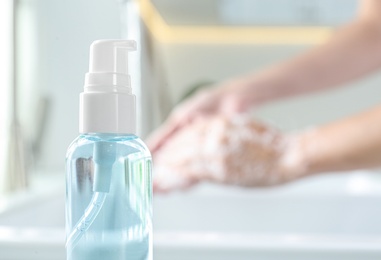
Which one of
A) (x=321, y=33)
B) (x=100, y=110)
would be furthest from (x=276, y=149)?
(x=321, y=33)

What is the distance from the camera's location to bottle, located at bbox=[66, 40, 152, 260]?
27cm

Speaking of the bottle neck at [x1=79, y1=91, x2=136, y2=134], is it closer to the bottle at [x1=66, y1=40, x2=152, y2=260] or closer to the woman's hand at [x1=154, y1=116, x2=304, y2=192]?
the bottle at [x1=66, y1=40, x2=152, y2=260]

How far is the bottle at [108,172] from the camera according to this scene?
27 cm

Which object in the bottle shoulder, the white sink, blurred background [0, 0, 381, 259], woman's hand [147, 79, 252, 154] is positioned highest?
blurred background [0, 0, 381, 259]

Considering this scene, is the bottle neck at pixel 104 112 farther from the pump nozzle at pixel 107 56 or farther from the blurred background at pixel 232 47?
the blurred background at pixel 232 47

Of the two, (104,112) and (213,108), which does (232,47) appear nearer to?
(213,108)

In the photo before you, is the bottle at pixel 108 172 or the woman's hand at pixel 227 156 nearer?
the bottle at pixel 108 172

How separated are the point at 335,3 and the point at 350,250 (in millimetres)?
906

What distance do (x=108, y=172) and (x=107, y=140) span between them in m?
0.02

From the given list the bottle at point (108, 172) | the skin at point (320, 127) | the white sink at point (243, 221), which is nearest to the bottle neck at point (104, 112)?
the bottle at point (108, 172)

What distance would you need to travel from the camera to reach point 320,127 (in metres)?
0.62


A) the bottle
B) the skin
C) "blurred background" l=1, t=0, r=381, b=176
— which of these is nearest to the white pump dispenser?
the bottle

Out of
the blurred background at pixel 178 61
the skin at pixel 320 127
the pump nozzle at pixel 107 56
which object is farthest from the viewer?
the blurred background at pixel 178 61

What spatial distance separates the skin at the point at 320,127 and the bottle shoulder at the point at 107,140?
0.28m
